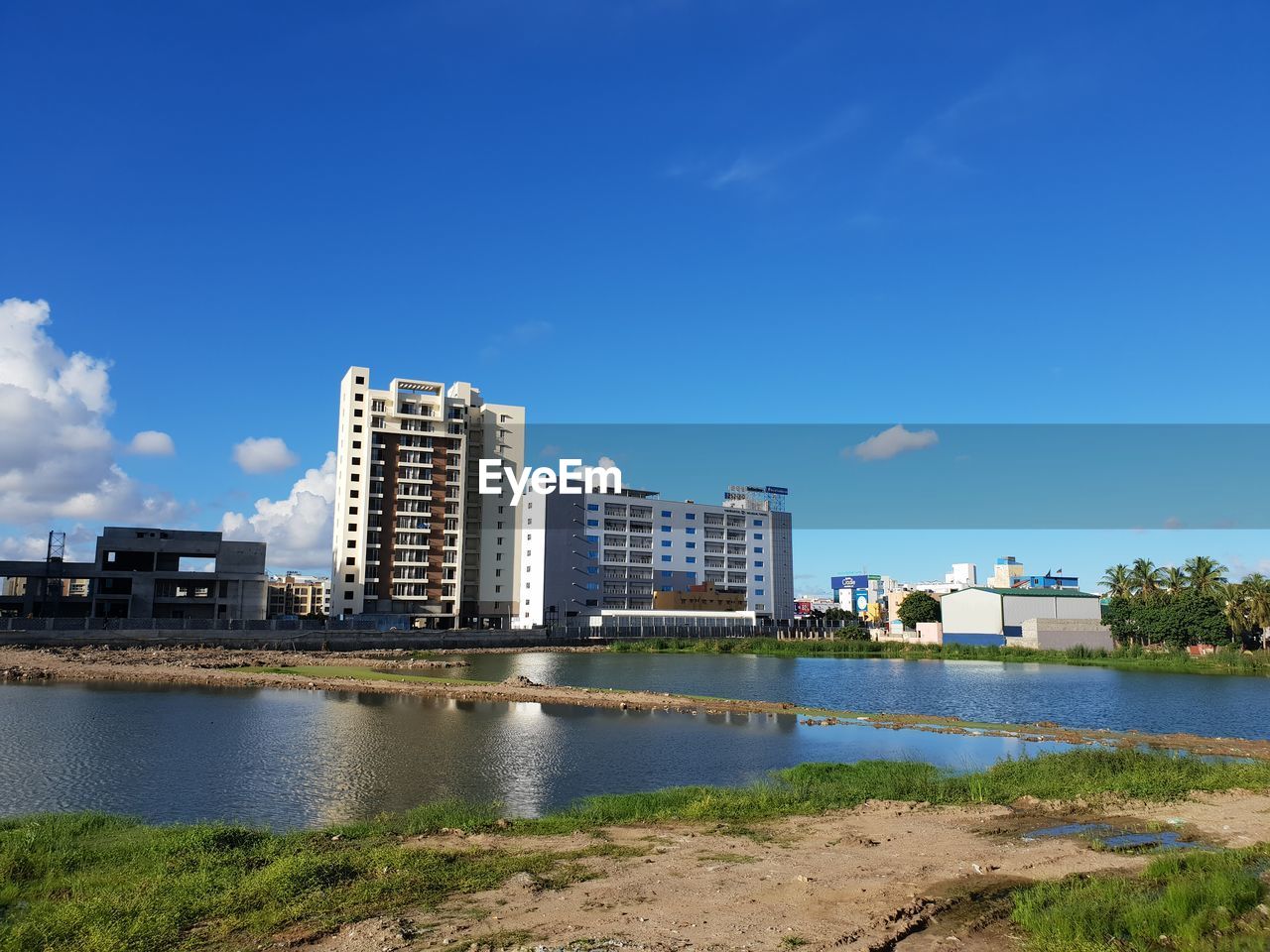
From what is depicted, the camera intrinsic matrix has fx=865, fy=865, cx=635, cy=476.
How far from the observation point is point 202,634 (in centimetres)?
10569

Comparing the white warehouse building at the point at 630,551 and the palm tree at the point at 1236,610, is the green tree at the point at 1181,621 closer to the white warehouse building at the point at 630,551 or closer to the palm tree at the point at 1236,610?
the palm tree at the point at 1236,610

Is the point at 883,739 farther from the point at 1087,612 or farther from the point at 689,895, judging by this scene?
the point at 1087,612

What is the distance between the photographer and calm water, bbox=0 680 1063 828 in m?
27.5

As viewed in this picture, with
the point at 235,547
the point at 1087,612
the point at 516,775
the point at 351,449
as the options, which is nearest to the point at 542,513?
the point at 351,449

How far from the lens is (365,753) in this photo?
119 feet

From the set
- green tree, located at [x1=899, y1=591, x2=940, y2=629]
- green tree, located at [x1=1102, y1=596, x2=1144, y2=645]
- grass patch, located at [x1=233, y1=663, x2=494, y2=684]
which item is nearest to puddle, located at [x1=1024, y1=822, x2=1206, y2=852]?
grass patch, located at [x1=233, y1=663, x2=494, y2=684]

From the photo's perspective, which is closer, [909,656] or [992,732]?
[992,732]

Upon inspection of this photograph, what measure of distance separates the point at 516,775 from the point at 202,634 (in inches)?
3507

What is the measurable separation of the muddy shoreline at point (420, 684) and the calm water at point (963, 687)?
19.0ft

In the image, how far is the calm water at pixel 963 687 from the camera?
53.1 meters

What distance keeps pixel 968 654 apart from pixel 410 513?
290 feet

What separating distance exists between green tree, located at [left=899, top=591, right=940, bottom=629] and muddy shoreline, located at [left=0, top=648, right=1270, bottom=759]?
109 metres

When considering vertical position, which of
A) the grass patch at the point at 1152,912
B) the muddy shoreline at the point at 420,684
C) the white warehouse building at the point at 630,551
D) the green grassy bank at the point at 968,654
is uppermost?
the white warehouse building at the point at 630,551
